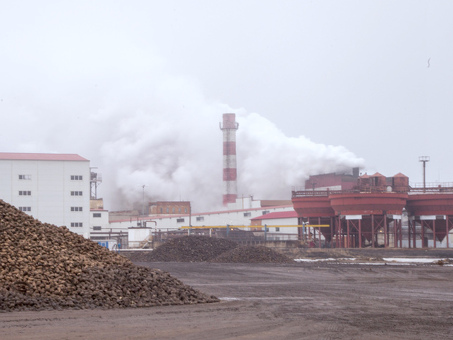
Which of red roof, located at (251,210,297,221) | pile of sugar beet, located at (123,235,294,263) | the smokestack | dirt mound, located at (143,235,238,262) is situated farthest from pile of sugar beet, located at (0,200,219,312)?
the smokestack

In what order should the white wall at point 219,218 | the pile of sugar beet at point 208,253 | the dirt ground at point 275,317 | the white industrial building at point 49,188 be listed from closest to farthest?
the dirt ground at point 275,317
the pile of sugar beet at point 208,253
the white industrial building at point 49,188
the white wall at point 219,218

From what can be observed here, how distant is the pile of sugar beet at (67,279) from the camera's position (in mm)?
15898

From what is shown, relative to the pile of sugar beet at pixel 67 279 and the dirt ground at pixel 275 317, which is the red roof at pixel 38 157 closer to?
the dirt ground at pixel 275 317

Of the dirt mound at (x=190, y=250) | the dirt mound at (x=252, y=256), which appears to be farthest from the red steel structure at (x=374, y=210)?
the dirt mound at (x=252, y=256)

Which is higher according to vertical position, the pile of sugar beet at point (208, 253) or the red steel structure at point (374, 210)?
the red steel structure at point (374, 210)

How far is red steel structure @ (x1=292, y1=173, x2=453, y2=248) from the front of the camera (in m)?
67.3

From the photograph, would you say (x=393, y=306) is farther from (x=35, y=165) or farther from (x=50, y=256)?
(x=35, y=165)

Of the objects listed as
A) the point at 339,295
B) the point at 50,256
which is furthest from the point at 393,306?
the point at 50,256

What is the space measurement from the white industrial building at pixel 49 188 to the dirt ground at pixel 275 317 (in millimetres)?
47580

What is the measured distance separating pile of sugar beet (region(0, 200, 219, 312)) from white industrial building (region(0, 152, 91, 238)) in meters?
49.1

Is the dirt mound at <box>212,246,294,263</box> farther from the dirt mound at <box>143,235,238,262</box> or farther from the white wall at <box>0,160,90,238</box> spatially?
the white wall at <box>0,160,90,238</box>

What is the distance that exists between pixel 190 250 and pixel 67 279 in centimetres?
2737

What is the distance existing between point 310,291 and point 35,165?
173ft

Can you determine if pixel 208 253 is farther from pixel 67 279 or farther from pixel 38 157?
pixel 38 157
